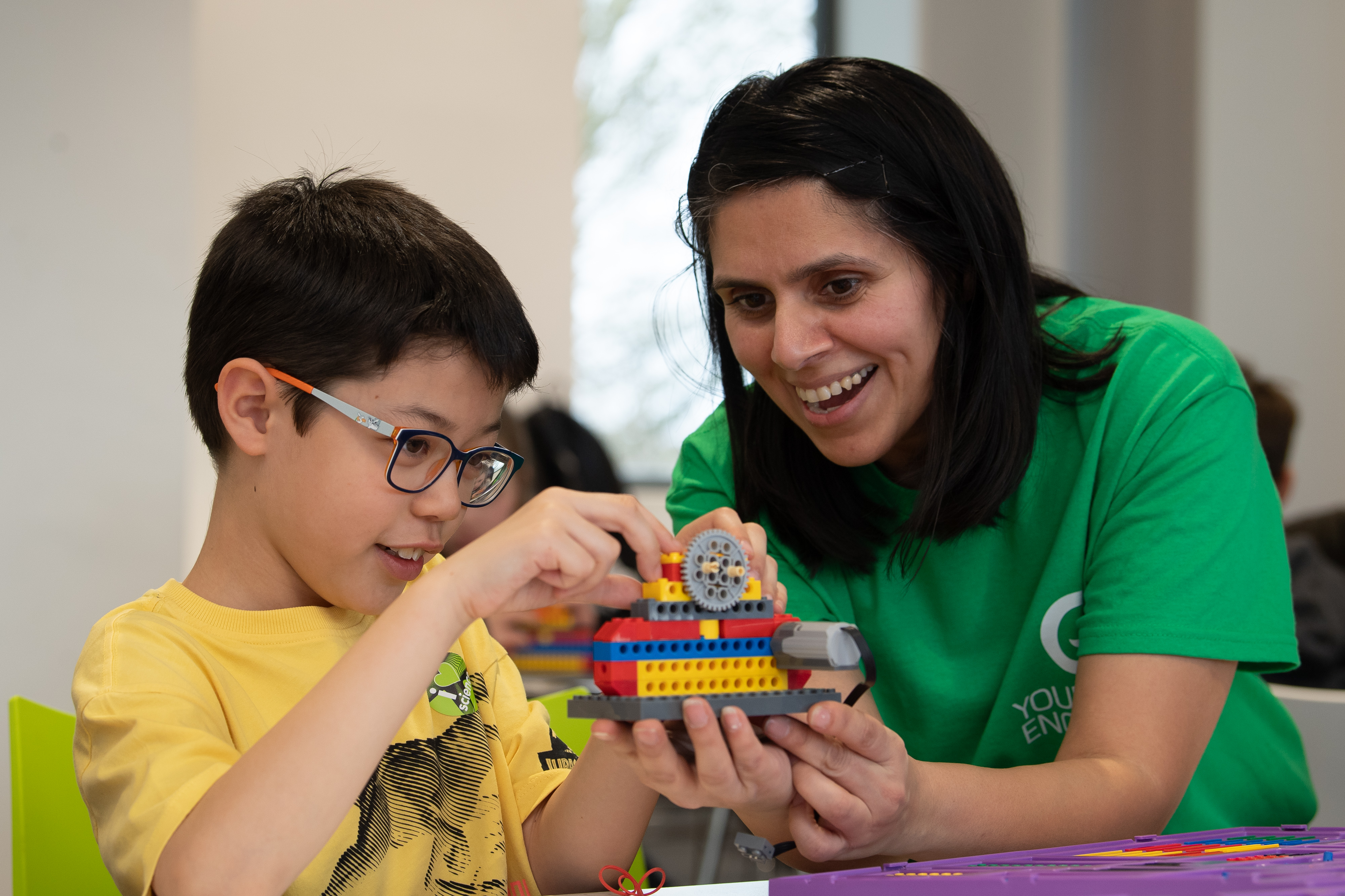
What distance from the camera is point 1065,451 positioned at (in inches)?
53.6

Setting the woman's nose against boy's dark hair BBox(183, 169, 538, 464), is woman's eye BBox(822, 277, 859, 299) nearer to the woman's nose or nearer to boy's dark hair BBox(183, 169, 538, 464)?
the woman's nose

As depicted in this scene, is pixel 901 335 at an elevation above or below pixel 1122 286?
above

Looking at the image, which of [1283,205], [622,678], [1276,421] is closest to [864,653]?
[622,678]

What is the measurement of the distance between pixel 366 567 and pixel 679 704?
0.40 meters

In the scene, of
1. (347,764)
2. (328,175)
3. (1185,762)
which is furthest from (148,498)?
(1185,762)

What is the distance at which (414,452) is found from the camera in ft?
3.54

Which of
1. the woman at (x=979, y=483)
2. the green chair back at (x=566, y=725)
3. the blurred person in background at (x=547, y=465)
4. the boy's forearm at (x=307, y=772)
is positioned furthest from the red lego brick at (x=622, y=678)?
the blurred person in background at (x=547, y=465)

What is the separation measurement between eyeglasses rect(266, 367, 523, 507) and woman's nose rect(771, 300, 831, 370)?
32cm

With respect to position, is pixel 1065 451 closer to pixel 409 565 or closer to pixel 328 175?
pixel 409 565

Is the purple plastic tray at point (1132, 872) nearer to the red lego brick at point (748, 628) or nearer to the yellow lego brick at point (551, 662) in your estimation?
the red lego brick at point (748, 628)

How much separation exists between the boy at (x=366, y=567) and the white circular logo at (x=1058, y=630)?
1.73 ft

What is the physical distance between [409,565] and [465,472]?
0.11m

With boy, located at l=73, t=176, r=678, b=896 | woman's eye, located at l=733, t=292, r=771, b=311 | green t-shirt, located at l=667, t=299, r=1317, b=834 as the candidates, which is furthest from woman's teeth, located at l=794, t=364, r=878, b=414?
boy, located at l=73, t=176, r=678, b=896

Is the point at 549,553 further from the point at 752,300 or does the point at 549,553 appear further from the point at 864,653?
the point at 752,300
